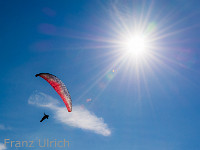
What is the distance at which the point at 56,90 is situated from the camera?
98.1 ft

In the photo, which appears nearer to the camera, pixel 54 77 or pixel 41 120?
pixel 54 77

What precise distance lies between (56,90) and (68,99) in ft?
7.28

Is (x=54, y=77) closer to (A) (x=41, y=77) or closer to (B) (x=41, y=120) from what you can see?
(A) (x=41, y=77)

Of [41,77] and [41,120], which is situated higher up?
[41,77]

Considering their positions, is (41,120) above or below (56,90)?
below

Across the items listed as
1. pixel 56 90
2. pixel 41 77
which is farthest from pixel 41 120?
pixel 41 77

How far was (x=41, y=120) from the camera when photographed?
3131cm

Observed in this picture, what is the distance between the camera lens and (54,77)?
93.0ft

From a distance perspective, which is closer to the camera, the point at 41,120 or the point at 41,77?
the point at 41,77

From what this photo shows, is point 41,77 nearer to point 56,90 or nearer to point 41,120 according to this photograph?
point 56,90

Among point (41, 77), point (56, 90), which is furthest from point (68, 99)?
point (41, 77)

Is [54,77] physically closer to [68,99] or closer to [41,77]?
[41,77]

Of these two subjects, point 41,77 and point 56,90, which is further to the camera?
point 56,90

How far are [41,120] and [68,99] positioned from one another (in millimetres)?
5766
